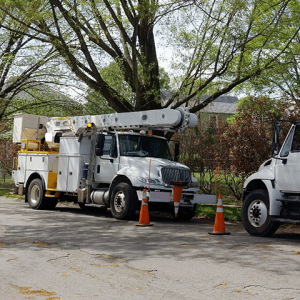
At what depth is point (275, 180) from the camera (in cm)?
1131

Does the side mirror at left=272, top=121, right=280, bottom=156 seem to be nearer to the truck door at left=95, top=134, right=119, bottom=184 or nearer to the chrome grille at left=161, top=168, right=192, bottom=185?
the chrome grille at left=161, top=168, right=192, bottom=185

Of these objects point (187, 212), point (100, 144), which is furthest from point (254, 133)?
point (100, 144)

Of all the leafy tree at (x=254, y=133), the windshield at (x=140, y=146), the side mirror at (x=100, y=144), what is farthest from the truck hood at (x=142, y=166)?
the leafy tree at (x=254, y=133)

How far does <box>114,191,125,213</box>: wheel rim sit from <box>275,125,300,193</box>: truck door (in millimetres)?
4978

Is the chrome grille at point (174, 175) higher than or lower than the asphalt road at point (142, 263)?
higher

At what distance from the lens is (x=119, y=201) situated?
14867mm

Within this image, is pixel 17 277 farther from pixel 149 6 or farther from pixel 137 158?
pixel 149 6

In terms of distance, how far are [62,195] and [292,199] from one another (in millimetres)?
9300

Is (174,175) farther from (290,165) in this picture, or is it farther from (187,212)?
(290,165)

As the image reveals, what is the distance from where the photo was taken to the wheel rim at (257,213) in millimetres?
11359

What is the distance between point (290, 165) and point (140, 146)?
19.7 feet

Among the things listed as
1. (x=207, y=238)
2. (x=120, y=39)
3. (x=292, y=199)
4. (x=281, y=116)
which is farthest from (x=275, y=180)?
(x=120, y=39)

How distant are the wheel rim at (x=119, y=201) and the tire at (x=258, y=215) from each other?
4068 mm

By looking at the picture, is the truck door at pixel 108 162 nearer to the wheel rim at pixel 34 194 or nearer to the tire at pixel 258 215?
the wheel rim at pixel 34 194
